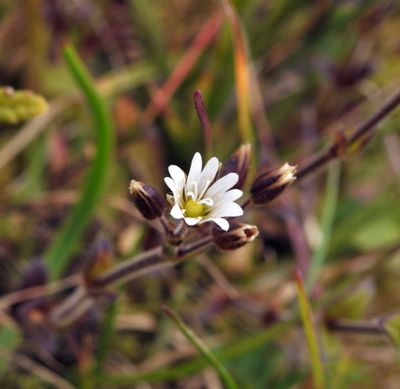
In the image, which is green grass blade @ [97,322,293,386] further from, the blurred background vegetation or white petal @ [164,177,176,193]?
white petal @ [164,177,176,193]

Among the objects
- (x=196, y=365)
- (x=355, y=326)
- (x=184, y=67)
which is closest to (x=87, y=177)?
(x=196, y=365)

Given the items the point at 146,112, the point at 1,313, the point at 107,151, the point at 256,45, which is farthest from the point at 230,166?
the point at 256,45

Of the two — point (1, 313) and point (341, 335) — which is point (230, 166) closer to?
point (1, 313)

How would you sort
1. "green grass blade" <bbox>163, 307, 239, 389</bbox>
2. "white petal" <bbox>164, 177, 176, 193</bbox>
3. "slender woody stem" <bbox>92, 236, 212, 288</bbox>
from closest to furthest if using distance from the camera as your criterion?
"white petal" <bbox>164, 177, 176, 193</bbox>, "slender woody stem" <bbox>92, 236, 212, 288</bbox>, "green grass blade" <bbox>163, 307, 239, 389</bbox>

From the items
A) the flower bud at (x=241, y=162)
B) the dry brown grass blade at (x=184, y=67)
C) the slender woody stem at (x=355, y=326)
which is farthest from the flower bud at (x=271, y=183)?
the dry brown grass blade at (x=184, y=67)

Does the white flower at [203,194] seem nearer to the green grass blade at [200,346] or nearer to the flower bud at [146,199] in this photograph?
the flower bud at [146,199]

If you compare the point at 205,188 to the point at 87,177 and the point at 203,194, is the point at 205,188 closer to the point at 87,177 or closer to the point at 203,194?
the point at 203,194

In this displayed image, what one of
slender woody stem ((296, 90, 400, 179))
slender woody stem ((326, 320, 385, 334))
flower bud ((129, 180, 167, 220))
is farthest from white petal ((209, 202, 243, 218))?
slender woody stem ((326, 320, 385, 334))
